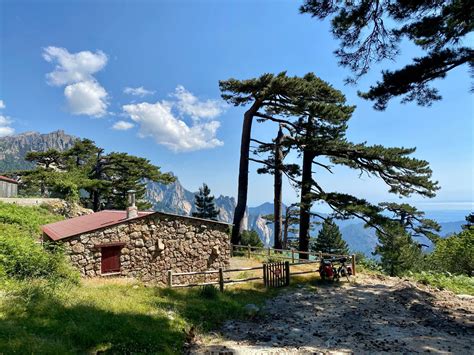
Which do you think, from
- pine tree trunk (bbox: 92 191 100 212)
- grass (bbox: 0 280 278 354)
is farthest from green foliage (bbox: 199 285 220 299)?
pine tree trunk (bbox: 92 191 100 212)

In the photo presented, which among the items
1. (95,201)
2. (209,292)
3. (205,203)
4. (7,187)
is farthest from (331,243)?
(7,187)

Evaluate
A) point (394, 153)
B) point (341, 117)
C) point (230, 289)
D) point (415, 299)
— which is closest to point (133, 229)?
point (230, 289)

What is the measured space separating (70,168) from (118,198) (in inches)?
308

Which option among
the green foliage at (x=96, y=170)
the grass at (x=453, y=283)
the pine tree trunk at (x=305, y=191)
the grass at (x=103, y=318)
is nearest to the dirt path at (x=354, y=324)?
the grass at (x=103, y=318)

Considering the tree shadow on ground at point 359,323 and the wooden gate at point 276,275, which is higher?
the wooden gate at point 276,275

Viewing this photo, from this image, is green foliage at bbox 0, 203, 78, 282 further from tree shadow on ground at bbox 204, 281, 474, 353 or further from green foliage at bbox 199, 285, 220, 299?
tree shadow on ground at bbox 204, 281, 474, 353

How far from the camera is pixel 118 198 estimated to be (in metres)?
46.9

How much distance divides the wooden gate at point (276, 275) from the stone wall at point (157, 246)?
3.58 meters

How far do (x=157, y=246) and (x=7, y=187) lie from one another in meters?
32.0

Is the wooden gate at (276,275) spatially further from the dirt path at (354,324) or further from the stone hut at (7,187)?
the stone hut at (7,187)

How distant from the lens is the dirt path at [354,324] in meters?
8.17

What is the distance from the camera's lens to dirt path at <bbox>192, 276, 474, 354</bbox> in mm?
8173

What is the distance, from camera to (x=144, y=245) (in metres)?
15.6

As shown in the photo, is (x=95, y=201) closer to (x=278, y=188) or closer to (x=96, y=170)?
(x=96, y=170)
